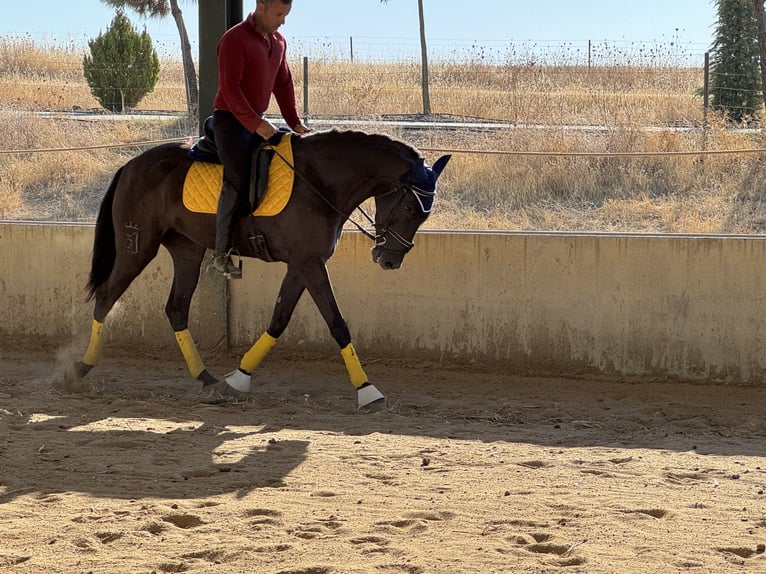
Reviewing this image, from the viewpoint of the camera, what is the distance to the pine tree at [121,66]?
27.6 meters

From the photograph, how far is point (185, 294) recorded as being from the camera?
8.26 metres

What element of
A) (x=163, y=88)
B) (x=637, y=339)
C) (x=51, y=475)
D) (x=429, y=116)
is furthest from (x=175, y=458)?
(x=163, y=88)

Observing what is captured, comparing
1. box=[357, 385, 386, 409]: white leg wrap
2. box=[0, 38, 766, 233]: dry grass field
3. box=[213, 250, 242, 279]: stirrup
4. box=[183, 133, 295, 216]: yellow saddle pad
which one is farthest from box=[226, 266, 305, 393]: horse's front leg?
box=[0, 38, 766, 233]: dry grass field

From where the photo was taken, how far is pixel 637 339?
820 centimetres

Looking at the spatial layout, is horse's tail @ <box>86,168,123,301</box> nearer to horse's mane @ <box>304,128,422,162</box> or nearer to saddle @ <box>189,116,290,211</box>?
saddle @ <box>189,116,290,211</box>

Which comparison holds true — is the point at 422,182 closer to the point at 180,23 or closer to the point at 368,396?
the point at 368,396

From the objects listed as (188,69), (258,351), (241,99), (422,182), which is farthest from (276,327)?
(188,69)

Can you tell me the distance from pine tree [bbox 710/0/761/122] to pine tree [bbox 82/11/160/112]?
1425 cm

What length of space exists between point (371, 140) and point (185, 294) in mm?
1946

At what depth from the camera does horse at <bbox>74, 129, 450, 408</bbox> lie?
7.42 meters

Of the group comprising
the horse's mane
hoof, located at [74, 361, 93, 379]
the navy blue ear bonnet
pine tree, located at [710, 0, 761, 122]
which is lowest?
hoof, located at [74, 361, 93, 379]

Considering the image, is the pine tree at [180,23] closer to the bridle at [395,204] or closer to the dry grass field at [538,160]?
the dry grass field at [538,160]

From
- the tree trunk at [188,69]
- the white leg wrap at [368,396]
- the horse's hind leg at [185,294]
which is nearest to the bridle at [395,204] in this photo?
the white leg wrap at [368,396]

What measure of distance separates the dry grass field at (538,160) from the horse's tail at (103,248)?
3169 millimetres
